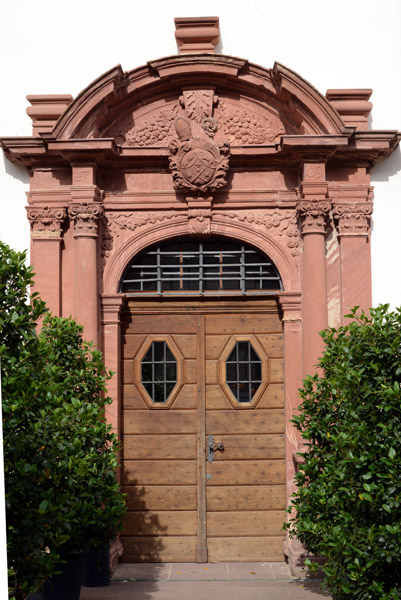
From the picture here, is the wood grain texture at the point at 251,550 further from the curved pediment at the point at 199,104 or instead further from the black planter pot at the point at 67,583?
the curved pediment at the point at 199,104

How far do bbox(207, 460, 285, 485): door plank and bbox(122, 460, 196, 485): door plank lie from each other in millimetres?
206

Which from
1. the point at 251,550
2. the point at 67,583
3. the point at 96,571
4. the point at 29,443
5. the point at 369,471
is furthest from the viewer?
the point at 251,550

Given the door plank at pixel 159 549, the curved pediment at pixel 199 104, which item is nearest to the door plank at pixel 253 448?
the door plank at pixel 159 549

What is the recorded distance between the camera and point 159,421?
7.86 meters

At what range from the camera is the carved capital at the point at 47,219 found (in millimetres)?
7676

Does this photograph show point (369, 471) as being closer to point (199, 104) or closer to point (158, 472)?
point (158, 472)

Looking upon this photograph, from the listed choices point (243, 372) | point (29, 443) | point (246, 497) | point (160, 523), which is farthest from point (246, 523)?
point (29, 443)

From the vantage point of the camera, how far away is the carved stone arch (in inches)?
304

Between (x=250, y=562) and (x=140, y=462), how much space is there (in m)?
1.48

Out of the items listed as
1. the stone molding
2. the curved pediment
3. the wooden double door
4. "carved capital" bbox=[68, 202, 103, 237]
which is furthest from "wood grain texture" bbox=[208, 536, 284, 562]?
the stone molding

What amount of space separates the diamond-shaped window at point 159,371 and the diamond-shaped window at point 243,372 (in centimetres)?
59

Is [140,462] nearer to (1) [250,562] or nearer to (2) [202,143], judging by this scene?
(1) [250,562]

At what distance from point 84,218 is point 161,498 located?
291 cm

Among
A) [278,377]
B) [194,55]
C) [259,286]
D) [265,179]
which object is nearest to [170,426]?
[278,377]
